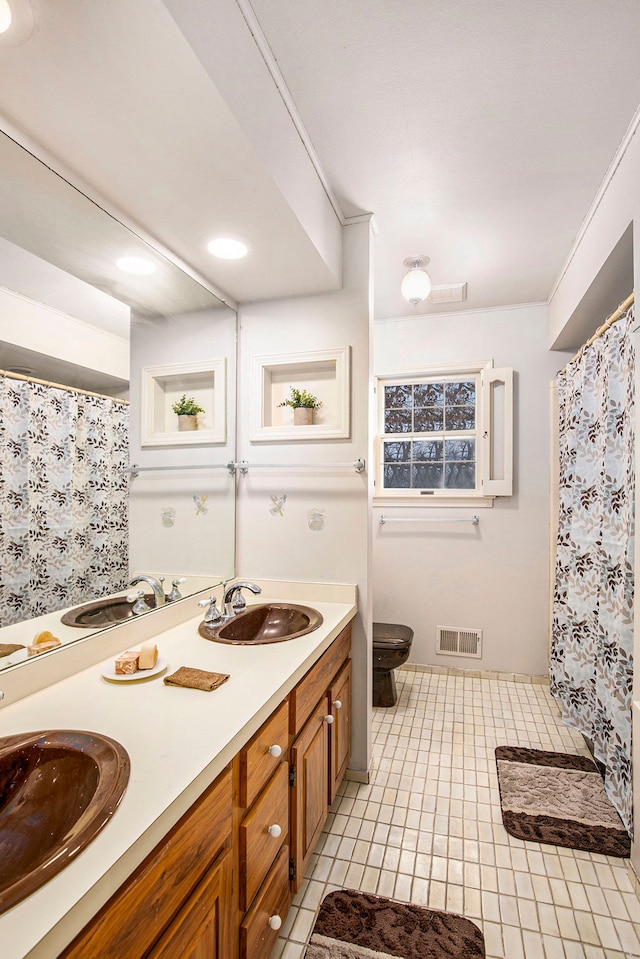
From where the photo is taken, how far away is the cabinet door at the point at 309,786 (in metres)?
1.42

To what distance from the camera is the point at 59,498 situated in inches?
50.9

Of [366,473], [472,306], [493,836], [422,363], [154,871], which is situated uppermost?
[472,306]

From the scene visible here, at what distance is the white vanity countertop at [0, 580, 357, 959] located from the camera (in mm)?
583

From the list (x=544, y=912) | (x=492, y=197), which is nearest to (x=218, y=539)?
(x=544, y=912)

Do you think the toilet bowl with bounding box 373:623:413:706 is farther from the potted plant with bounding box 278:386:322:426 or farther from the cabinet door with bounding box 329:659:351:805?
the potted plant with bounding box 278:386:322:426

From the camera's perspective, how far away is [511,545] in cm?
326

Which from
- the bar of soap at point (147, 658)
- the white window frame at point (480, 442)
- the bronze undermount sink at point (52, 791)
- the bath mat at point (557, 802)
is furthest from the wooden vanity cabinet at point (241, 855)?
the white window frame at point (480, 442)

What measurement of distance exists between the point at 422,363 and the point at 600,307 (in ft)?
3.94

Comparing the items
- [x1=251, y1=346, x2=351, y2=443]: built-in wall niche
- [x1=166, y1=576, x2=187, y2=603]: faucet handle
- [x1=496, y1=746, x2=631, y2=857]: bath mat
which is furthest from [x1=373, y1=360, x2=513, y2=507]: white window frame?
[x1=166, y1=576, x2=187, y2=603]: faucet handle

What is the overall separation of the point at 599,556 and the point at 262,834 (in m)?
1.82

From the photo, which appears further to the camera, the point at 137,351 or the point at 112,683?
the point at 137,351

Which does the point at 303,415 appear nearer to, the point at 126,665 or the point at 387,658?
the point at 126,665

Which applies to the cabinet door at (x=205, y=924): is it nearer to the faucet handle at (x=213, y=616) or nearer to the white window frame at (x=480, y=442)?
the faucet handle at (x=213, y=616)

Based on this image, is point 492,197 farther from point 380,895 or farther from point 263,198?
point 380,895
